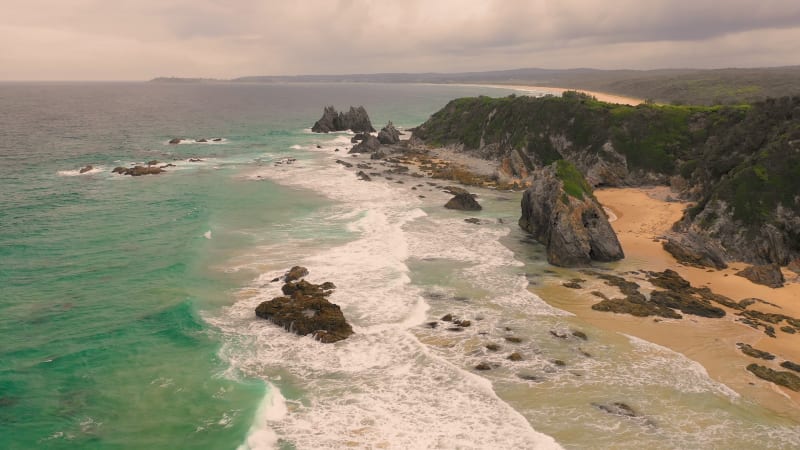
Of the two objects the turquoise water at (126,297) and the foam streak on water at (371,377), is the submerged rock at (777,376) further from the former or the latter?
the turquoise water at (126,297)

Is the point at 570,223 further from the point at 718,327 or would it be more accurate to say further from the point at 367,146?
the point at 367,146

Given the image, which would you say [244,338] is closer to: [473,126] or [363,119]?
[473,126]

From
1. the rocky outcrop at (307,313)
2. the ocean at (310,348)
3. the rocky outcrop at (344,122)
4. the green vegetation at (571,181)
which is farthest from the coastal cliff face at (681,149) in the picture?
the rocky outcrop at (307,313)

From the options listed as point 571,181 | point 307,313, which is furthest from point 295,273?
point 571,181

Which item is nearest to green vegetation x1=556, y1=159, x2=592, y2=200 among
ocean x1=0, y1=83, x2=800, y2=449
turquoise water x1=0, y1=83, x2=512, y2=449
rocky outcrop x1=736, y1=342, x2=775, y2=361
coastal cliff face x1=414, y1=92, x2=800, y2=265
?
ocean x1=0, y1=83, x2=800, y2=449

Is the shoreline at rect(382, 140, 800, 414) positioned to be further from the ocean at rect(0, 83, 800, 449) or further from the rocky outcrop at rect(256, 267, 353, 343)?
the rocky outcrop at rect(256, 267, 353, 343)
